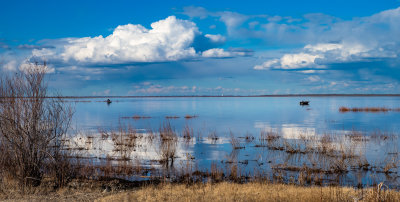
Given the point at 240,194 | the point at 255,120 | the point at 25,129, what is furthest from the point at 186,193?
the point at 255,120

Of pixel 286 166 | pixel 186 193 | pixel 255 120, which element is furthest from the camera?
pixel 255 120

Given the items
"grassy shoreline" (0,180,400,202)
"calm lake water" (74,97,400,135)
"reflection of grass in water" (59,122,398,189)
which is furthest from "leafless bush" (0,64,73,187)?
"calm lake water" (74,97,400,135)

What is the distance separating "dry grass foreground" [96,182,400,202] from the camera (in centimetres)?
1079

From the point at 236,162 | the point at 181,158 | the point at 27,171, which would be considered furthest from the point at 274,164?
the point at 27,171

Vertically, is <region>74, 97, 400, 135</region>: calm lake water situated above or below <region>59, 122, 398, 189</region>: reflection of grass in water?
above

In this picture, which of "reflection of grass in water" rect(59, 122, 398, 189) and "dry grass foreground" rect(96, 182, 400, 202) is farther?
"reflection of grass in water" rect(59, 122, 398, 189)

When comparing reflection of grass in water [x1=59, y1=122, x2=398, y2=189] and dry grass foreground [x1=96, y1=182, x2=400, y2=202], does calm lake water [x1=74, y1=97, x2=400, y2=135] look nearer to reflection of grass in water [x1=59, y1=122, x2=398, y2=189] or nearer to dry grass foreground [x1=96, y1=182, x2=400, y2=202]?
reflection of grass in water [x1=59, y1=122, x2=398, y2=189]

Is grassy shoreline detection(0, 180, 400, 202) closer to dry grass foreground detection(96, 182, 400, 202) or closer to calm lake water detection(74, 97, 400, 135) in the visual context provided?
dry grass foreground detection(96, 182, 400, 202)

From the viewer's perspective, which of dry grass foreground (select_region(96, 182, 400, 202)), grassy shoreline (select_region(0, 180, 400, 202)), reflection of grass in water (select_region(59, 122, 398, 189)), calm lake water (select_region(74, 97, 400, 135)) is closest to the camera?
dry grass foreground (select_region(96, 182, 400, 202))

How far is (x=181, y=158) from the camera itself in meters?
22.3

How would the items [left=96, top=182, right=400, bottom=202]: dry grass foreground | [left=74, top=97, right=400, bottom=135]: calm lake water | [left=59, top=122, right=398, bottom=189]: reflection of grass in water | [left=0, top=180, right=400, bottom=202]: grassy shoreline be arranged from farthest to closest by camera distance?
[left=74, top=97, right=400, bottom=135]: calm lake water → [left=59, top=122, right=398, bottom=189]: reflection of grass in water → [left=0, top=180, right=400, bottom=202]: grassy shoreline → [left=96, top=182, right=400, bottom=202]: dry grass foreground

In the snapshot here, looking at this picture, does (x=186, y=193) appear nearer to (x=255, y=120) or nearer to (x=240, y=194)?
(x=240, y=194)

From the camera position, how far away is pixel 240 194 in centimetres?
1192

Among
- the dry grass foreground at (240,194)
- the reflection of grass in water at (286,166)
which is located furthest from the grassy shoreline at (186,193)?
the reflection of grass in water at (286,166)
